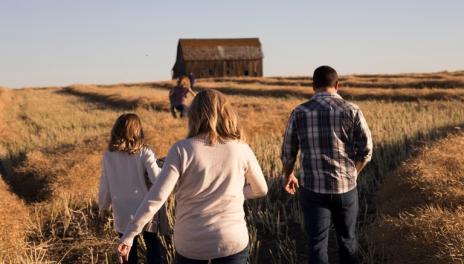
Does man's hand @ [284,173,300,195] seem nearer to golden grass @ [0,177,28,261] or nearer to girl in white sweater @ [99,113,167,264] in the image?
girl in white sweater @ [99,113,167,264]

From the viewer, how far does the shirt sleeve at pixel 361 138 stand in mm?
3477

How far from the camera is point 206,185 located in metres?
2.47

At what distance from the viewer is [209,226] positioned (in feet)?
8.04

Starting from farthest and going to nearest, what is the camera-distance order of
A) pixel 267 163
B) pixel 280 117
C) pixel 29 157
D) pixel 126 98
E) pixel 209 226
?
pixel 126 98, pixel 280 117, pixel 29 157, pixel 267 163, pixel 209 226

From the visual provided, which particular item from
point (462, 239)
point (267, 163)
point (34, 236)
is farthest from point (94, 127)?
point (462, 239)

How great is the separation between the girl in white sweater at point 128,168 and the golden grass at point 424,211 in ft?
6.45

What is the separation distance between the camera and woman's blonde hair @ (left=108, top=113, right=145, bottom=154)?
3652mm

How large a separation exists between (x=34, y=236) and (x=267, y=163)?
12.0ft

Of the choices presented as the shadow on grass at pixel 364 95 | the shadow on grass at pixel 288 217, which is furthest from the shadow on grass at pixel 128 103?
the shadow on grass at pixel 288 217

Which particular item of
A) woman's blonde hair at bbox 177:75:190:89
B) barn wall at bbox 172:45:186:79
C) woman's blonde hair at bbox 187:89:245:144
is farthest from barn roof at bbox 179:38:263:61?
woman's blonde hair at bbox 187:89:245:144

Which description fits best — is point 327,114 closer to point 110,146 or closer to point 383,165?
point 110,146

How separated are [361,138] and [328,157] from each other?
0.28 m

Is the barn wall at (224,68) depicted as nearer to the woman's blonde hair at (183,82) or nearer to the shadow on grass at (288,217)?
the woman's blonde hair at (183,82)

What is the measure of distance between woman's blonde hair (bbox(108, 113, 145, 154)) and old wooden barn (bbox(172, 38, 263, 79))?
52115 mm
